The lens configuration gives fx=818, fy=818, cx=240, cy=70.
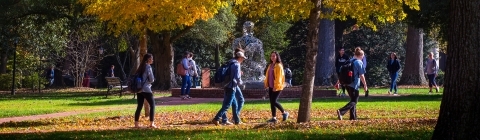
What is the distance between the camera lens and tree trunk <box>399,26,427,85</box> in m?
40.8

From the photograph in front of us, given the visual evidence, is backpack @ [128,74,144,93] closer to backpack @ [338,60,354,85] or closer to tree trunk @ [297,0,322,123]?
tree trunk @ [297,0,322,123]

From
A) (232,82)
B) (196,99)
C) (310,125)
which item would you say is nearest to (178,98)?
(196,99)

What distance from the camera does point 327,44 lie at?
37.9 meters

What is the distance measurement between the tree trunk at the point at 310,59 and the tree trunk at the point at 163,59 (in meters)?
22.0

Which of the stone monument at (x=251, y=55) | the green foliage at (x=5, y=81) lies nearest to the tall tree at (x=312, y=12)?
the stone monument at (x=251, y=55)

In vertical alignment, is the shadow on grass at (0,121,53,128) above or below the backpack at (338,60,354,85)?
below

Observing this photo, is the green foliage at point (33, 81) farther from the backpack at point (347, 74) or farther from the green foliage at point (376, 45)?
the backpack at point (347, 74)

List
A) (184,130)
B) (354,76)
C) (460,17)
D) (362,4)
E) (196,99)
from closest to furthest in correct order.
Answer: (460,17), (184,130), (362,4), (354,76), (196,99)

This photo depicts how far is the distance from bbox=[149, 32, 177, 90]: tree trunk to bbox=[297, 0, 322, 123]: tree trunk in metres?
22.0

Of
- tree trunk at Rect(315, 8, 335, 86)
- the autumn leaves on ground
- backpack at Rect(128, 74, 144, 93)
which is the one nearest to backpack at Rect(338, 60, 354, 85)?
the autumn leaves on ground

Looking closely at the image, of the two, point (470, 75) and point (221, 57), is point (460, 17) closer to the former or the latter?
point (470, 75)

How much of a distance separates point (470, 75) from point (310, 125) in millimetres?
3961

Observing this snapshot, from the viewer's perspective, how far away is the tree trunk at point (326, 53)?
37500 millimetres

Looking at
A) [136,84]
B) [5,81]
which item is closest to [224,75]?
[136,84]
